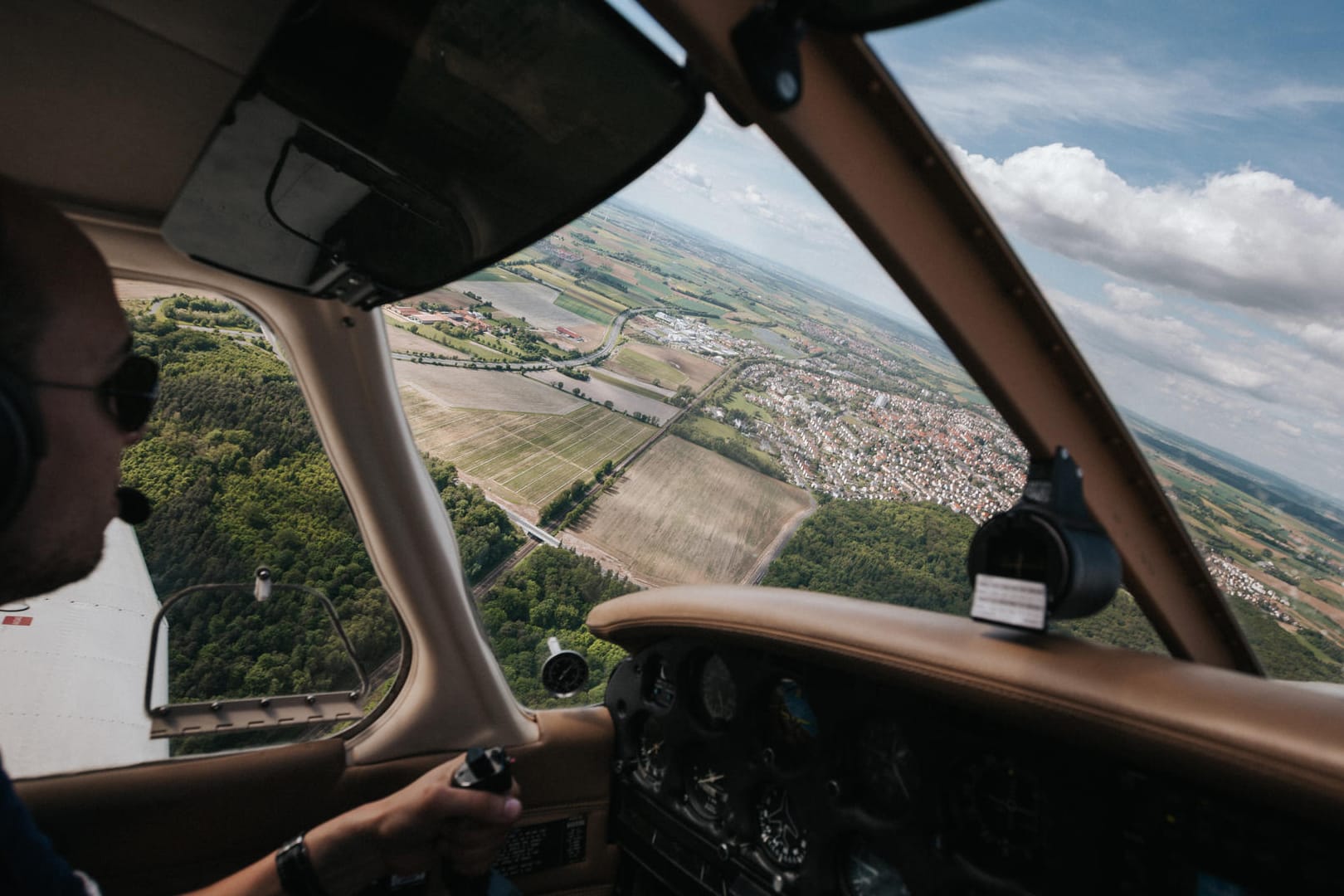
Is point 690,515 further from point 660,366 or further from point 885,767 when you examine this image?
point 885,767

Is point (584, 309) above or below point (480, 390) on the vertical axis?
above

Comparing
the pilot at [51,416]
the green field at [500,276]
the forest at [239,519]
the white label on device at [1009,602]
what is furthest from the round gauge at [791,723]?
the pilot at [51,416]

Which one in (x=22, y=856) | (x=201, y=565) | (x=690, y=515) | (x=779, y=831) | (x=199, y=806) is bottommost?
(x=199, y=806)

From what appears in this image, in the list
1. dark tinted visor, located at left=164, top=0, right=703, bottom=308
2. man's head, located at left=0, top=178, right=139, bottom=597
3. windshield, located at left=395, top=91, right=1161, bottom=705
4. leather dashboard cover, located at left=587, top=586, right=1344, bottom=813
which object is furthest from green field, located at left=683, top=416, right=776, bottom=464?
man's head, located at left=0, top=178, right=139, bottom=597

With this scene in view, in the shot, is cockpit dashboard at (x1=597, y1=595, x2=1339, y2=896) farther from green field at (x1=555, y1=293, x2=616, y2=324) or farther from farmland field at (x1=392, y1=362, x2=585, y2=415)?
green field at (x1=555, y1=293, x2=616, y2=324)

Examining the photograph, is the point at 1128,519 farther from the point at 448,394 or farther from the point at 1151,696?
the point at 448,394

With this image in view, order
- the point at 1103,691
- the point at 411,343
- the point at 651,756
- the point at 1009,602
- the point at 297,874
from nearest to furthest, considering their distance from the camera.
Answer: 1. the point at 1103,691
2. the point at 1009,602
3. the point at 297,874
4. the point at 411,343
5. the point at 651,756

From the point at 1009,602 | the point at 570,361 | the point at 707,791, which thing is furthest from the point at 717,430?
the point at 1009,602
